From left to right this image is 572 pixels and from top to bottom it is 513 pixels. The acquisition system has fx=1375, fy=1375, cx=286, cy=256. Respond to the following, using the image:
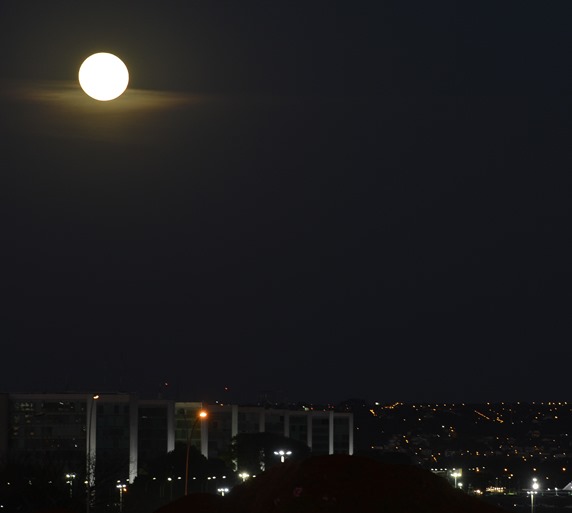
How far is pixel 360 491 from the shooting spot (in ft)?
117

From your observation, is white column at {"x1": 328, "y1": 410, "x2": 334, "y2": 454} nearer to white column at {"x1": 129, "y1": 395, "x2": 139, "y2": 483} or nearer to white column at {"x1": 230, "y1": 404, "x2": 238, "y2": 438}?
white column at {"x1": 230, "y1": 404, "x2": 238, "y2": 438}

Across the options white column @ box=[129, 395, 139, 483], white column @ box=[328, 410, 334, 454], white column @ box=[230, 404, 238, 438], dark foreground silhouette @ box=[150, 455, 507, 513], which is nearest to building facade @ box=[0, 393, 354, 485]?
white column @ box=[129, 395, 139, 483]

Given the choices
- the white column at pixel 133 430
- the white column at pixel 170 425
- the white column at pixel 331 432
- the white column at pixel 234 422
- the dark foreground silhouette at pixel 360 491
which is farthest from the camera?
the white column at pixel 331 432

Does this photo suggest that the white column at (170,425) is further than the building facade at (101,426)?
Yes

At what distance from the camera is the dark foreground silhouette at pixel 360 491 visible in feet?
117

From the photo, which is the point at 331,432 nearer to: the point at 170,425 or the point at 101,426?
the point at 170,425

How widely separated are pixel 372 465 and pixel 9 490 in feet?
115

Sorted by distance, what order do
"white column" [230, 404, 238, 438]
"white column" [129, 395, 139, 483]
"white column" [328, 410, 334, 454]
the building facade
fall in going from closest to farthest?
the building facade < "white column" [129, 395, 139, 483] < "white column" [230, 404, 238, 438] < "white column" [328, 410, 334, 454]

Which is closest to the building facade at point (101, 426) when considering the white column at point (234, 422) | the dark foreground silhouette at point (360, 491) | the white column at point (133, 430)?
the white column at point (133, 430)

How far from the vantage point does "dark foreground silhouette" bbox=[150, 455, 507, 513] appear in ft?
117

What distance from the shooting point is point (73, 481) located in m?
75.9

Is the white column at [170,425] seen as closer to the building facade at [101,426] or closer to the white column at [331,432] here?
the building facade at [101,426]

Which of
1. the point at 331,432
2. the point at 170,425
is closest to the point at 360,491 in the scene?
the point at 170,425

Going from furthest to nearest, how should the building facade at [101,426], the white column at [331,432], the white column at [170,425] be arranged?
1. the white column at [331,432]
2. the white column at [170,425]
3. the building facade at [101,426]
